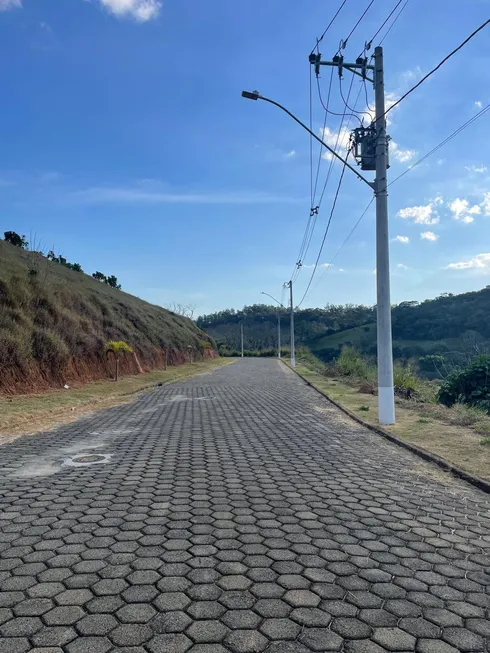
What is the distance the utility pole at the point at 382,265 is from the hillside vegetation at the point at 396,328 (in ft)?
25.1

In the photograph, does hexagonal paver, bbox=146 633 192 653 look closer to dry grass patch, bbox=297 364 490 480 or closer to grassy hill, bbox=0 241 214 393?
dry grass patch, bbox=297 364 490 480

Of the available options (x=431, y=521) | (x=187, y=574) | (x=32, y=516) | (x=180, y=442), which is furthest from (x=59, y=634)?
(x=180, y=442)

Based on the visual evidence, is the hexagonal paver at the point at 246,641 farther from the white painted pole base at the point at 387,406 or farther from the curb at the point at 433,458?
the white painted pole base at the point at 387,406

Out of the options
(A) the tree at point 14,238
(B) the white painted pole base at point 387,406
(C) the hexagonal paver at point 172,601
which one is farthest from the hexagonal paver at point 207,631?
(A) the tree at point 14,238

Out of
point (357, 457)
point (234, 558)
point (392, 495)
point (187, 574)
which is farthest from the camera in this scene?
point (357, 457)

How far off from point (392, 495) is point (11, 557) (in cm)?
383

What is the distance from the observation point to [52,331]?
2116 cm

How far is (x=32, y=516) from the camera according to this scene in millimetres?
4652

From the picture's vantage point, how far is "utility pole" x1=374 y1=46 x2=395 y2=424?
35.5 feet

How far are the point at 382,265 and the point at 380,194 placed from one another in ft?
5.50

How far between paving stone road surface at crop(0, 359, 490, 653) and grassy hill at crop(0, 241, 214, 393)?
430 inches

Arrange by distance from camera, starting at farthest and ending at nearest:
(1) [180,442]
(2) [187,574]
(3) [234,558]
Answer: (1) [180,442] → (3) [234,558] → (2) [187,574]

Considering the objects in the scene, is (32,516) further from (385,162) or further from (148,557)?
(385,162)

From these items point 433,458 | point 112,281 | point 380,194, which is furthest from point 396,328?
point 433,458
